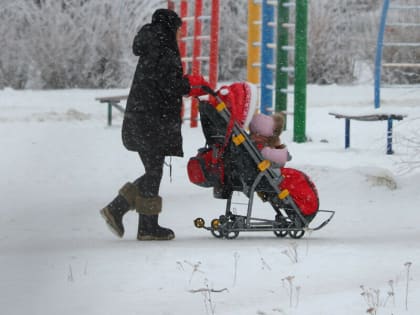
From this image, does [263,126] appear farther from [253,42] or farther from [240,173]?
[253,42]

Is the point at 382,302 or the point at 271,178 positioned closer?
the point at 382,302

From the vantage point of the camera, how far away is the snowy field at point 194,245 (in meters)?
5.37

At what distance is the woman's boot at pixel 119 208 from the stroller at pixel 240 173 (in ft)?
1.42

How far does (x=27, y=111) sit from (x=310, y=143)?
5.63m

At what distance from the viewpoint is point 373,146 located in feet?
40.7

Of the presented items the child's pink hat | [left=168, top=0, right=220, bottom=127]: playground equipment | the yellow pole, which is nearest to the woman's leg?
the child's pink hat

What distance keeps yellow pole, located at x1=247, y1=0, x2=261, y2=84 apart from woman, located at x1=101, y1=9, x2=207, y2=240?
6.42 meters

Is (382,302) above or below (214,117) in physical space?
below

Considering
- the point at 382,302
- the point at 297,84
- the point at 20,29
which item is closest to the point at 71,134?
the point at 297,84

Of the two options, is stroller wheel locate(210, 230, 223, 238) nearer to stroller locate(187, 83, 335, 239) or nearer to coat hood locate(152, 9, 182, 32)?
stroller locate(187, 83, 335, 239)

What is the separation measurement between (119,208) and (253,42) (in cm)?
679

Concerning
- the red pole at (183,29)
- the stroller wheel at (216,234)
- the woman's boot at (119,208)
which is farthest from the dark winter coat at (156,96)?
the red pole at (183,29)

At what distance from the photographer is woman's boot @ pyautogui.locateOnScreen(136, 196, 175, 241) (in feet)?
24.1

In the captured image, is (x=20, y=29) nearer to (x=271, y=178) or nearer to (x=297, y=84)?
(x=297, y=84)
